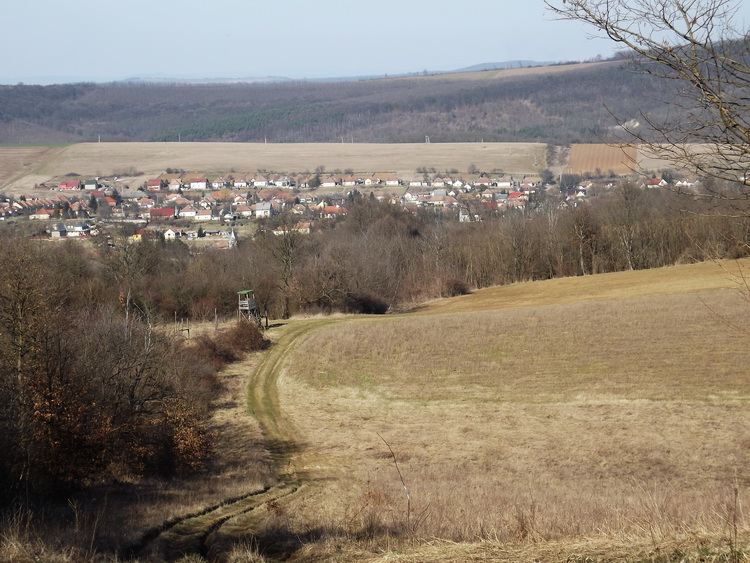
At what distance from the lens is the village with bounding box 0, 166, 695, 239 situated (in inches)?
3385

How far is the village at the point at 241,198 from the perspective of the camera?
282 ft

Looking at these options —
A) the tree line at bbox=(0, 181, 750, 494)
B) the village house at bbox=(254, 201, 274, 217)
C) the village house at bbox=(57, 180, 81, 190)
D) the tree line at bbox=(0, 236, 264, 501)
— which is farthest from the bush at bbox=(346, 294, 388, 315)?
the village house at bbox=(57, 180, 81, 190)

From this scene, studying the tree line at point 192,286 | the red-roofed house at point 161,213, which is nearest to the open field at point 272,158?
the red-roofed house at point 161,213

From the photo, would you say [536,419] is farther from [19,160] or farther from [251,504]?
[19,160]

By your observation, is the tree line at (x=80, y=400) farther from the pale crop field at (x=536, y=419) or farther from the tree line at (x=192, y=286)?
the pale crop field at (x=536, y=419)

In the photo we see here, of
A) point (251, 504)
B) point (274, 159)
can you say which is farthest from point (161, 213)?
point (251, 504)

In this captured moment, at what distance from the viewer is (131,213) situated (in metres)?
100

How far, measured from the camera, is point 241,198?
118 metres

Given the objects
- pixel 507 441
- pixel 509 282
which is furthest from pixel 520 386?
pixel 509 282

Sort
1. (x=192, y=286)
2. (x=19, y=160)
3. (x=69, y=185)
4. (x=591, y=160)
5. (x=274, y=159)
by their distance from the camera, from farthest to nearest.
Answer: (x=274, y=159), (x=19, y=160), (x=69, y=185), (x=591, y=160), (x=192, y=286)

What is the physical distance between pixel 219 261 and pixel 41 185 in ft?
274

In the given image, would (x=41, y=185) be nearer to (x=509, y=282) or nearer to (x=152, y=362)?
(x=509, y=282)

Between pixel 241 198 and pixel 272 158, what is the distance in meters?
38.9

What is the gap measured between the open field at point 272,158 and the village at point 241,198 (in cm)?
629
